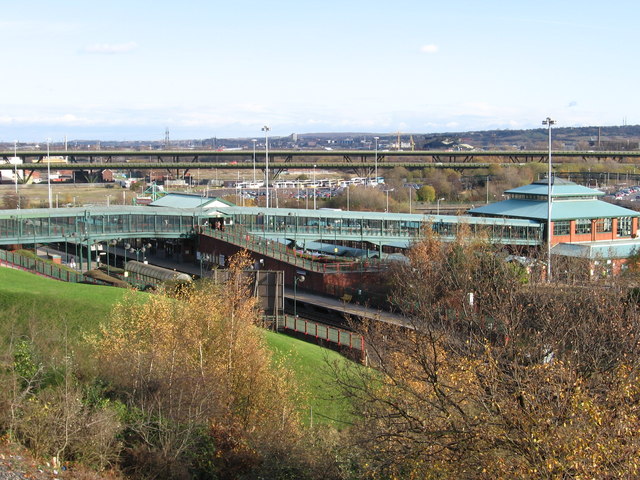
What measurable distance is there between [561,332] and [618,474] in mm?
8868

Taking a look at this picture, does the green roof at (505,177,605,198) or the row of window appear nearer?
the row of window

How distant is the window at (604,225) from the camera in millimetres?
56312

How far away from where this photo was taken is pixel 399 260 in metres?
44.3

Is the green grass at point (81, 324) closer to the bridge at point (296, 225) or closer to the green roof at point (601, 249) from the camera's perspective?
the bridge at point (296, 225)

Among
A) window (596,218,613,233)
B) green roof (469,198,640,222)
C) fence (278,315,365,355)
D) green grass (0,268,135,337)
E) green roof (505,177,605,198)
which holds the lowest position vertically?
fence (278,315,365,355)

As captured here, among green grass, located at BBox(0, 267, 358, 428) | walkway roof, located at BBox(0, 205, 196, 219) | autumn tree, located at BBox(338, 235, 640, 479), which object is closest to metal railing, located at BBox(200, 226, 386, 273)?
walkway roof, located at BBox(0, 205, 196, 219)

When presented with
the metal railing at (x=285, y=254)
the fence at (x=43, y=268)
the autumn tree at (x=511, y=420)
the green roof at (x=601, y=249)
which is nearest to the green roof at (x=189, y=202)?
the metal railing at (x=285, y=254)

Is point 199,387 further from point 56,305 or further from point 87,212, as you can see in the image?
point 87,212

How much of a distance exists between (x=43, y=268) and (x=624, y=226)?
38177mm

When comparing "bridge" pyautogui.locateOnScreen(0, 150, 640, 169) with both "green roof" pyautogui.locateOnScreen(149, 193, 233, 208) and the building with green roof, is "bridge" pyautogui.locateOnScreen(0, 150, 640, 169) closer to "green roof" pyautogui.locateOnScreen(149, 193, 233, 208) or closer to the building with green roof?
"green roof" pyautogui.locateOnScreen(149, 193, 233, 208)

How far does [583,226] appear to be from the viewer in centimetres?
5559

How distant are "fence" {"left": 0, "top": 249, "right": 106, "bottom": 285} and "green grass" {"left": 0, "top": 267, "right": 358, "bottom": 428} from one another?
6.96 meters

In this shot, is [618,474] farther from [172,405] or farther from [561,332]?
[172,405]

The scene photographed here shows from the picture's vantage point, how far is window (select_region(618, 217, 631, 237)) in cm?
5741
